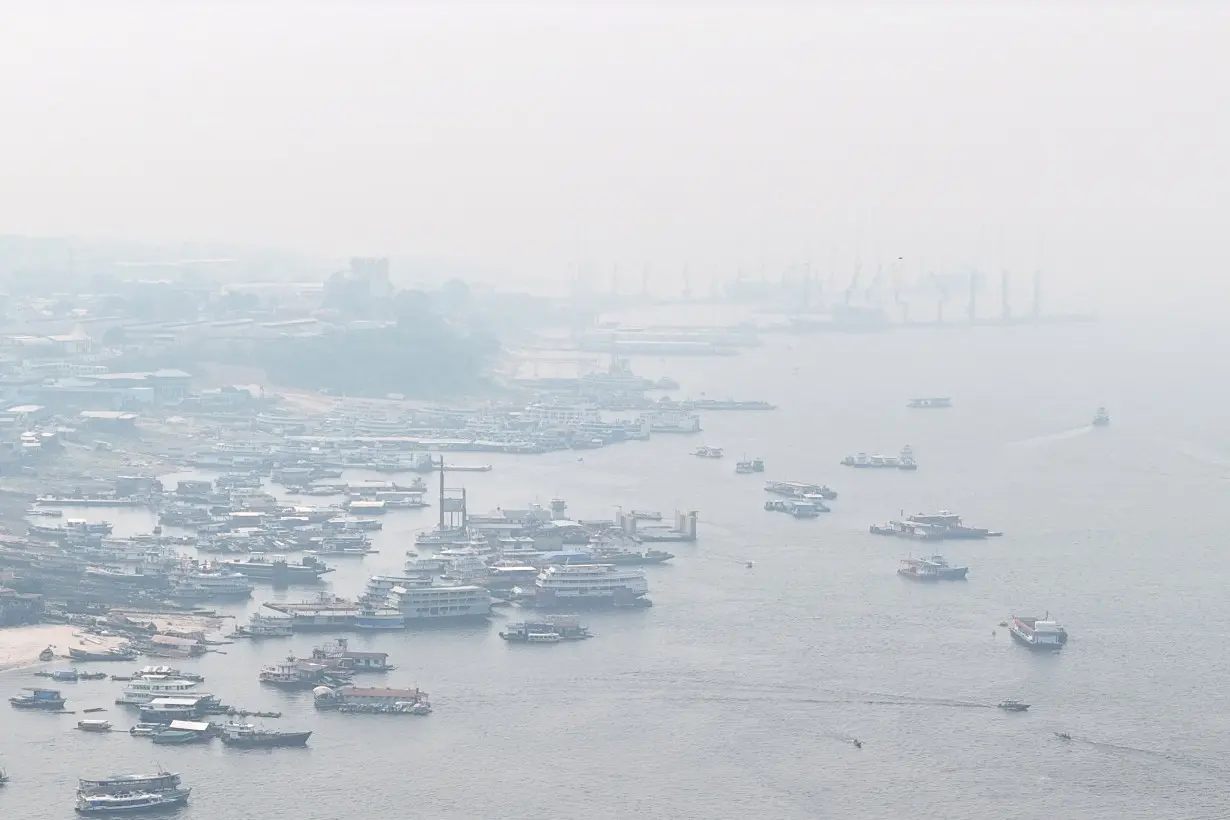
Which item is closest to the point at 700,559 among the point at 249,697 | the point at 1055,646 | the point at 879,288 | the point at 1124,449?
the point at 1055,646

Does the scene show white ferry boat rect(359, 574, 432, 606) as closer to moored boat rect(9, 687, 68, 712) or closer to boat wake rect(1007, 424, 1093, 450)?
moored boat rect(9, 687, 68, 712)

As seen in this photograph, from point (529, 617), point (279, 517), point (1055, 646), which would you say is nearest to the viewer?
point (1055, 646)

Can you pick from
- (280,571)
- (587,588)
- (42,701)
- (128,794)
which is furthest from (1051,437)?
(128,794)

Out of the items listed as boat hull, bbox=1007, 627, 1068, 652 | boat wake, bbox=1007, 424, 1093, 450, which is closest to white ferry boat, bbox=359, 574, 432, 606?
boat hull, bbox=1007, 627, 1068, 652

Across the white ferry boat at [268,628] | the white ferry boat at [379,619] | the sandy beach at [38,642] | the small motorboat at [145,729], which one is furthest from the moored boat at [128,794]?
the white ferry boat at [379,619]

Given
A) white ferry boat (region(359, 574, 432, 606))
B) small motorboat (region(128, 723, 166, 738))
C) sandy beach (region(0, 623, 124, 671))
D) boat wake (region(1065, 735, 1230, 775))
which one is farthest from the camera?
white ferry boat (region(359, 574, 432, 606))

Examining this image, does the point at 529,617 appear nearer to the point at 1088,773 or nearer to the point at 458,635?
the point at 458,635

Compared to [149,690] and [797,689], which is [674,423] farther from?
[149,690]
